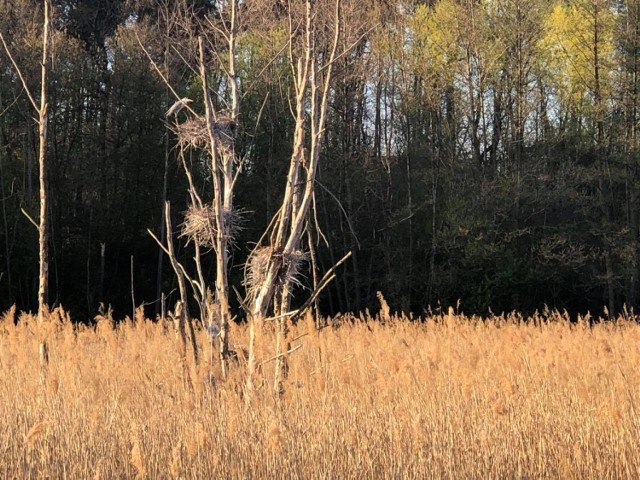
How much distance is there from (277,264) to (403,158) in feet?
51.7

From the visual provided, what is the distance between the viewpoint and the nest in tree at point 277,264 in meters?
4.31

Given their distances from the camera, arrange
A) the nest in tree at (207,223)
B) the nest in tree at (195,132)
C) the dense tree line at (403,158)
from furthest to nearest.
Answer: the dense tree line at (403,158), the nest in tree at (195,132), the nest in tree at (207,223)

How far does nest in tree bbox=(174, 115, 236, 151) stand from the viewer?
4599mm

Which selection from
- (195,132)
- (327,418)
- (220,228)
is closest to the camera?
(327,418)

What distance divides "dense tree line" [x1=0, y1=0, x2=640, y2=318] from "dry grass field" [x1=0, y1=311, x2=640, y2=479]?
11.8m

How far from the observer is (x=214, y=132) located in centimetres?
457

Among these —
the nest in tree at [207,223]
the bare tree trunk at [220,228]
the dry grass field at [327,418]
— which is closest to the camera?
the dry grass field at [327,418]

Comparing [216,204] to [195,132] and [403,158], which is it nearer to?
[195,132]

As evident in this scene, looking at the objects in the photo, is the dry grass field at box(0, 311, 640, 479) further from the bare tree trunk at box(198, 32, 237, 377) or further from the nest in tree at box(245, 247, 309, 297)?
the nest in tree at box(245, 247, 309, 297)

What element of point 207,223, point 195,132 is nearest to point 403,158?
point 195,132

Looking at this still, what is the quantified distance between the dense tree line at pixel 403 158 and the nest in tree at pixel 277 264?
1265 centimetres

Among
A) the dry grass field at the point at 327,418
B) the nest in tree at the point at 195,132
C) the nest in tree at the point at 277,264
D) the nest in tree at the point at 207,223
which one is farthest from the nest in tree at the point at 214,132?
the dry grass field at the point at 327,418

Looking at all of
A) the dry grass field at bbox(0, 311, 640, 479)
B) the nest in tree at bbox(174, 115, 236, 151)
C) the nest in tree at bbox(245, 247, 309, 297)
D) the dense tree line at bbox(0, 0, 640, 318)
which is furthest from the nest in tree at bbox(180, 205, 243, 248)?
the dense tree line at bbox(0, 0, 640, 318)

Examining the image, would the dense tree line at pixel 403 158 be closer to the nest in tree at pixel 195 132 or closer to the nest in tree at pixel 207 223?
the nest in tree at pixel 195 132
